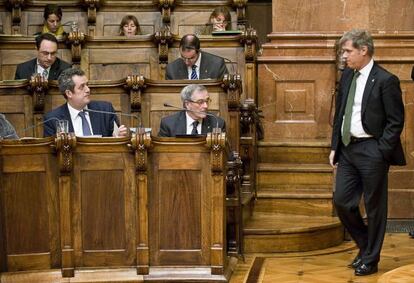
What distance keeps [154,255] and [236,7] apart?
2896 millimetres

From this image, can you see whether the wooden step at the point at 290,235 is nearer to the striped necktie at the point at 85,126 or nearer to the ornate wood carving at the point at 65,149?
the striped necktie at the point at 85,126

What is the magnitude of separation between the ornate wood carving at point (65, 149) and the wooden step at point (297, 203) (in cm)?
150

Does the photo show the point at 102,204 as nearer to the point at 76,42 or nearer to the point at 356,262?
the point at 356,262

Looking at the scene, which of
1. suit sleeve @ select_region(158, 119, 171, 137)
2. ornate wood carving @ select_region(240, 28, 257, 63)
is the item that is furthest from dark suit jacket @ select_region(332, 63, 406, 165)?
ornate wood carving @ select_region(240, 28, 257, 63)

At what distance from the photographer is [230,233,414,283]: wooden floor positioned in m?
4.00

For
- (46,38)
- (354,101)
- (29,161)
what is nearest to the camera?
(29,161)

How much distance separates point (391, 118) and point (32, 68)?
2195mm

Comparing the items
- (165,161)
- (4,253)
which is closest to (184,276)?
(165,161)

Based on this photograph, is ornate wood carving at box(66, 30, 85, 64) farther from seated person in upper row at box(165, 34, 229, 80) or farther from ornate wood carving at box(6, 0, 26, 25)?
ornate wood carving at box(6, 0, 26, 25)

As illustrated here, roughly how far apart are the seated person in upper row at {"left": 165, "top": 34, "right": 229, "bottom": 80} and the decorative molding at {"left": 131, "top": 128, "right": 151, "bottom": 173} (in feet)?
4.49

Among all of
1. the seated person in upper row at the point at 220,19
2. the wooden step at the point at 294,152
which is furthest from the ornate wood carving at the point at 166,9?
the wooden step at the point at 294,152

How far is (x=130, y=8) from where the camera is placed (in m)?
6.41

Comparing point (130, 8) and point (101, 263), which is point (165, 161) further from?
point (130, 8)

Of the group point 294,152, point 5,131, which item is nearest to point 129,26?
point 294,152
